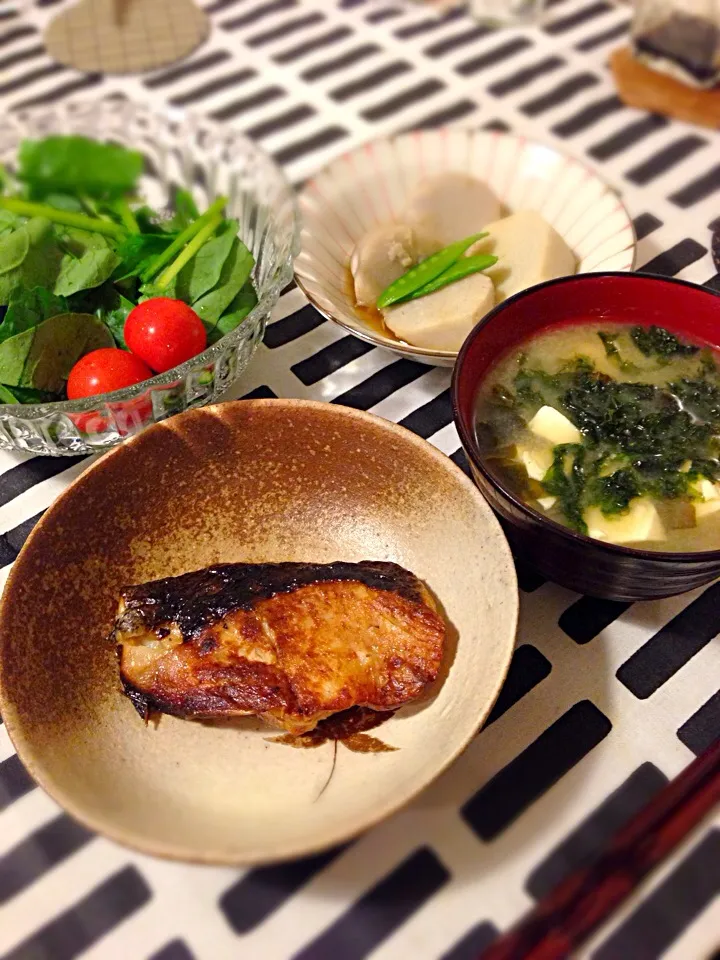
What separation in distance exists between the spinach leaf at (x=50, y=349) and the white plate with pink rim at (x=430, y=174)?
456mm

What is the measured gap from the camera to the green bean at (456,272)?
1.69 m

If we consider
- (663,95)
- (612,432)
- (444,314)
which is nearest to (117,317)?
(444,314)

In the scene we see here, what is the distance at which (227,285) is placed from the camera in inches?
64.0

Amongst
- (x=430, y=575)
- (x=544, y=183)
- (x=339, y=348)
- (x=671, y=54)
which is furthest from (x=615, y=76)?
(x=430, y=575)

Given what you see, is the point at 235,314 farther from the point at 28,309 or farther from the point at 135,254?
the point at 28,309

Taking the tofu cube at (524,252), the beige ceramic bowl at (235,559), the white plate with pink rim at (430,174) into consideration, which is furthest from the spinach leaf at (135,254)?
the tofu cube at (524,252)

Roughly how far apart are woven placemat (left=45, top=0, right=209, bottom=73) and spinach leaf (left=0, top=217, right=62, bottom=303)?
108 centimetres

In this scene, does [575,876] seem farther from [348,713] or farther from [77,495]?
[77,495]

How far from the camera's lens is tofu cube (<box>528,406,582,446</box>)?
140 cm

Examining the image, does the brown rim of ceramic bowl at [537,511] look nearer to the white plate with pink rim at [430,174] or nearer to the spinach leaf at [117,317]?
the white plate with pink rim at [430,174]

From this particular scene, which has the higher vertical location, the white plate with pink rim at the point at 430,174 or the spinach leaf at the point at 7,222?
the spinach leaf at the point at 7,222

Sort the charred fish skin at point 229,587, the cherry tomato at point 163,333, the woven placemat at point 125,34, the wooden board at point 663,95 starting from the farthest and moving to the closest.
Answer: the woven placemat at point 125,34 < the wooden board at point 663,95 < the cherry tomato at point 163,333 < the charred fish skin at point 229,587

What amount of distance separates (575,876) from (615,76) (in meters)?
2.32

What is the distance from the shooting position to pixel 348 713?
3.90 ft
